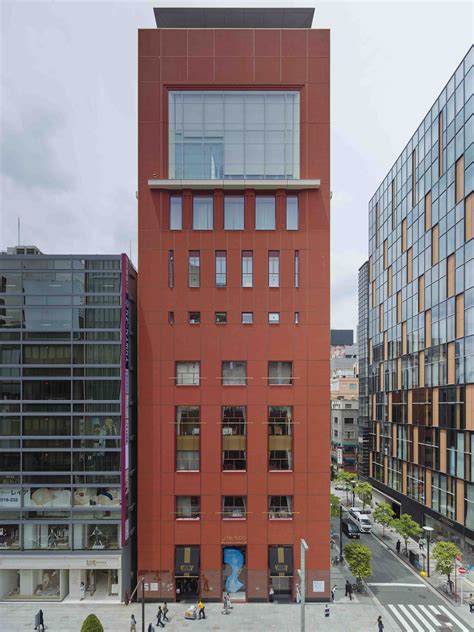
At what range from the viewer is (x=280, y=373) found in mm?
40656

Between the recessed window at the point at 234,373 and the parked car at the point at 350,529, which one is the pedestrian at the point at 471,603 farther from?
the recessed window at the point at 234,373

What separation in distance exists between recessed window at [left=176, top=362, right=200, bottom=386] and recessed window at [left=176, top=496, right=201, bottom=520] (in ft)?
30.9

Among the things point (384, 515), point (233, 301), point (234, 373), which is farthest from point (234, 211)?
point (384, 515)

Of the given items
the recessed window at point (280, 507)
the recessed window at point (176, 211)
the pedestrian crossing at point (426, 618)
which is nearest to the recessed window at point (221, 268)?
the recessed window at point (176, 211)

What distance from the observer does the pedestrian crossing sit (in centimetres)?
3547

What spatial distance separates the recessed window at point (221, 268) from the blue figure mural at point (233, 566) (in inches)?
867

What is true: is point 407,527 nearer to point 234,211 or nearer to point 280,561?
point 280,561

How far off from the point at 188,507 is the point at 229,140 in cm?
3128

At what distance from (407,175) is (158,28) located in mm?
38716

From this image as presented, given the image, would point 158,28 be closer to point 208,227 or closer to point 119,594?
point 208,227

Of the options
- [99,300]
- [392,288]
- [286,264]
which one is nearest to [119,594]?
[99,300]

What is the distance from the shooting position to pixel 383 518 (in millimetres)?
55500

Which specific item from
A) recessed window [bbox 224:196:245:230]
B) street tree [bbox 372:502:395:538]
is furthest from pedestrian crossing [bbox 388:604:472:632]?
recessed window [bbox 224:196:245:230]

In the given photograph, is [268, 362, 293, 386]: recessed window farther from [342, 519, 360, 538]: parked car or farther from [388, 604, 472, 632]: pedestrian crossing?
[342, 519, 360, 538]: parked car
